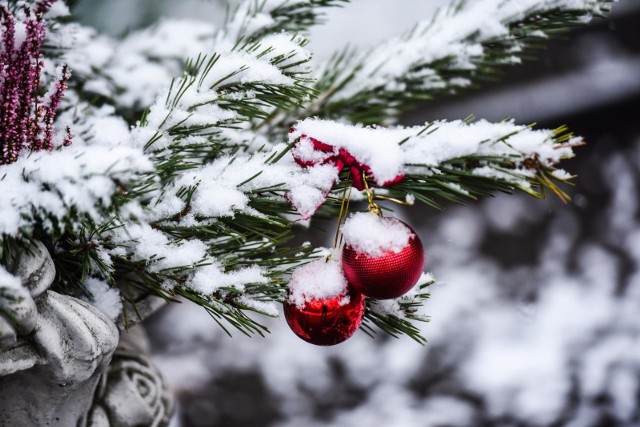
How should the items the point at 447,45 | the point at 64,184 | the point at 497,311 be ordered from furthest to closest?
the point at 497,311
the point at 447,45
the point at 64,184

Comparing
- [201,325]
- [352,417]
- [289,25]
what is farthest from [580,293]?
[289,25]

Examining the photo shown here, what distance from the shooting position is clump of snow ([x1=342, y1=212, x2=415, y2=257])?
343 mm

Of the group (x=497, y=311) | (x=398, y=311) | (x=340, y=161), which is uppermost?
(x=340, y=161)

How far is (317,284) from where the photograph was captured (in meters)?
0.37

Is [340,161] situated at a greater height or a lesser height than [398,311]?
greater

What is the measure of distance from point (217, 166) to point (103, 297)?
0.41 ft

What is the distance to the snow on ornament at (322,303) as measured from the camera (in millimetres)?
365

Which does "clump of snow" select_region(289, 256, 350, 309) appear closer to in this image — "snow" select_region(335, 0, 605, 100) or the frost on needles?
the frost on needles

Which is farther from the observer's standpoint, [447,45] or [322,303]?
[447,45]

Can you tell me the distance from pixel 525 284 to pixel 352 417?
45 centimetres

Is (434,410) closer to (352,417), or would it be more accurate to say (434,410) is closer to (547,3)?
(352,417)

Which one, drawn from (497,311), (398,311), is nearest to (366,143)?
(398,311)

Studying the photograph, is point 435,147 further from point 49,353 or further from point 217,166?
point 49,353

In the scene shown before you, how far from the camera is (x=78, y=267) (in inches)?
15.2
